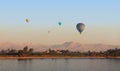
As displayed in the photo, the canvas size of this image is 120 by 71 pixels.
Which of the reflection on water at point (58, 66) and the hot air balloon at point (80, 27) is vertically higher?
the hot air balloon at point (80, 27)

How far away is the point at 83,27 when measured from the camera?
315 ft

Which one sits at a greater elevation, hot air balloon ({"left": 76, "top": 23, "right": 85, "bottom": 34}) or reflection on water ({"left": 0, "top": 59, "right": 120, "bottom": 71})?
hot air balloon ({"left": 76, "top": 23, "right": 85, "bottom": 34})

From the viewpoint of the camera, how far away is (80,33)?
9350 centimetres

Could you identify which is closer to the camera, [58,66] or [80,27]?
[80,27]

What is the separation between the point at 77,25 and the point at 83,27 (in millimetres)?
1731

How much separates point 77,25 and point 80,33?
4131 mm

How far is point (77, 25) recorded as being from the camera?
319 ft

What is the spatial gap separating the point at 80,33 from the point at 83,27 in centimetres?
294
